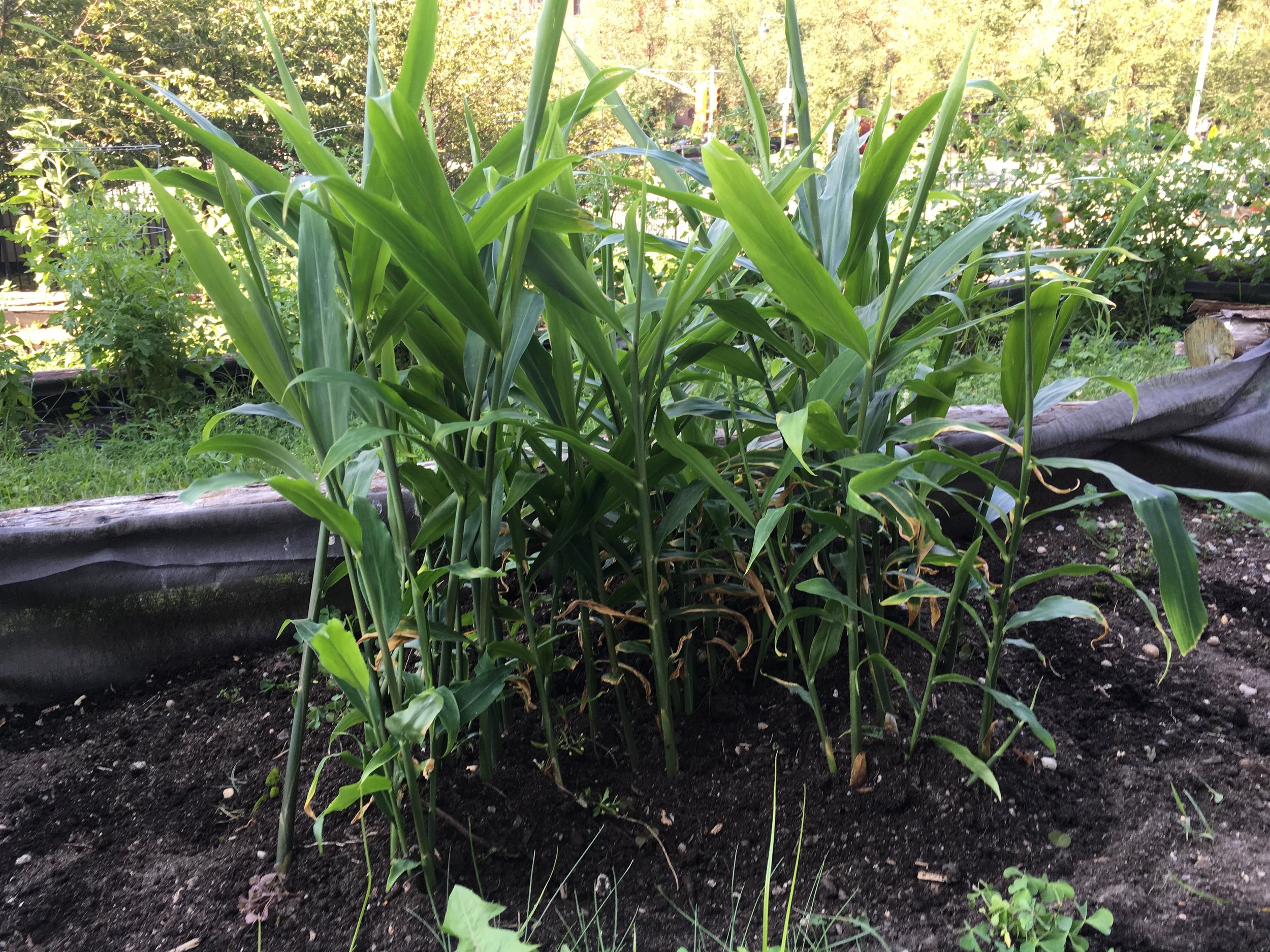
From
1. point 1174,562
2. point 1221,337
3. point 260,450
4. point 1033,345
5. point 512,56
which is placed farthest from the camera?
point 512,56

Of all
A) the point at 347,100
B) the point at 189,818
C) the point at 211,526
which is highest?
the point at 347,100

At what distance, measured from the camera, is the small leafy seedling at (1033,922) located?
2.72ft

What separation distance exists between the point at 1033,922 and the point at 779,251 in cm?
72

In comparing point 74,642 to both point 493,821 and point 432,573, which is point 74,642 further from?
point 432,573

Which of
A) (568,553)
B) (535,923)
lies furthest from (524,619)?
(535,923)

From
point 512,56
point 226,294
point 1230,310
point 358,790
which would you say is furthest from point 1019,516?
point 512,56

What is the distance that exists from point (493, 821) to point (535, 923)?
0.17 meters

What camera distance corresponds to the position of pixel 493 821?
1.08 metres

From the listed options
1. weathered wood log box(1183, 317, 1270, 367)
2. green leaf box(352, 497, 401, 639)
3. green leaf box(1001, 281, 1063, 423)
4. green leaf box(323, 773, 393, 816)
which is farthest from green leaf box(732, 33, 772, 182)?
weathered wood log box(1183, 317, 1270, 367)

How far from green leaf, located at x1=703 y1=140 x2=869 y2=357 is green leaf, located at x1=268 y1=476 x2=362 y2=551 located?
44 cm

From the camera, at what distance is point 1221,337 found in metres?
3.08

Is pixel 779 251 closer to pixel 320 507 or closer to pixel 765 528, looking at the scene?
pixel 765 528

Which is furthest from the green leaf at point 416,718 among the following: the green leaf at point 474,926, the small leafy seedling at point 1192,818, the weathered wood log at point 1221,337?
the weathered wood log at point 1221,337

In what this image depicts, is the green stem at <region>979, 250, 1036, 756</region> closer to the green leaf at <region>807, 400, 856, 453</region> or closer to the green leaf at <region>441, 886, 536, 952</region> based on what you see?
the green leaf at <region>807, 400, 856, 453</region>
